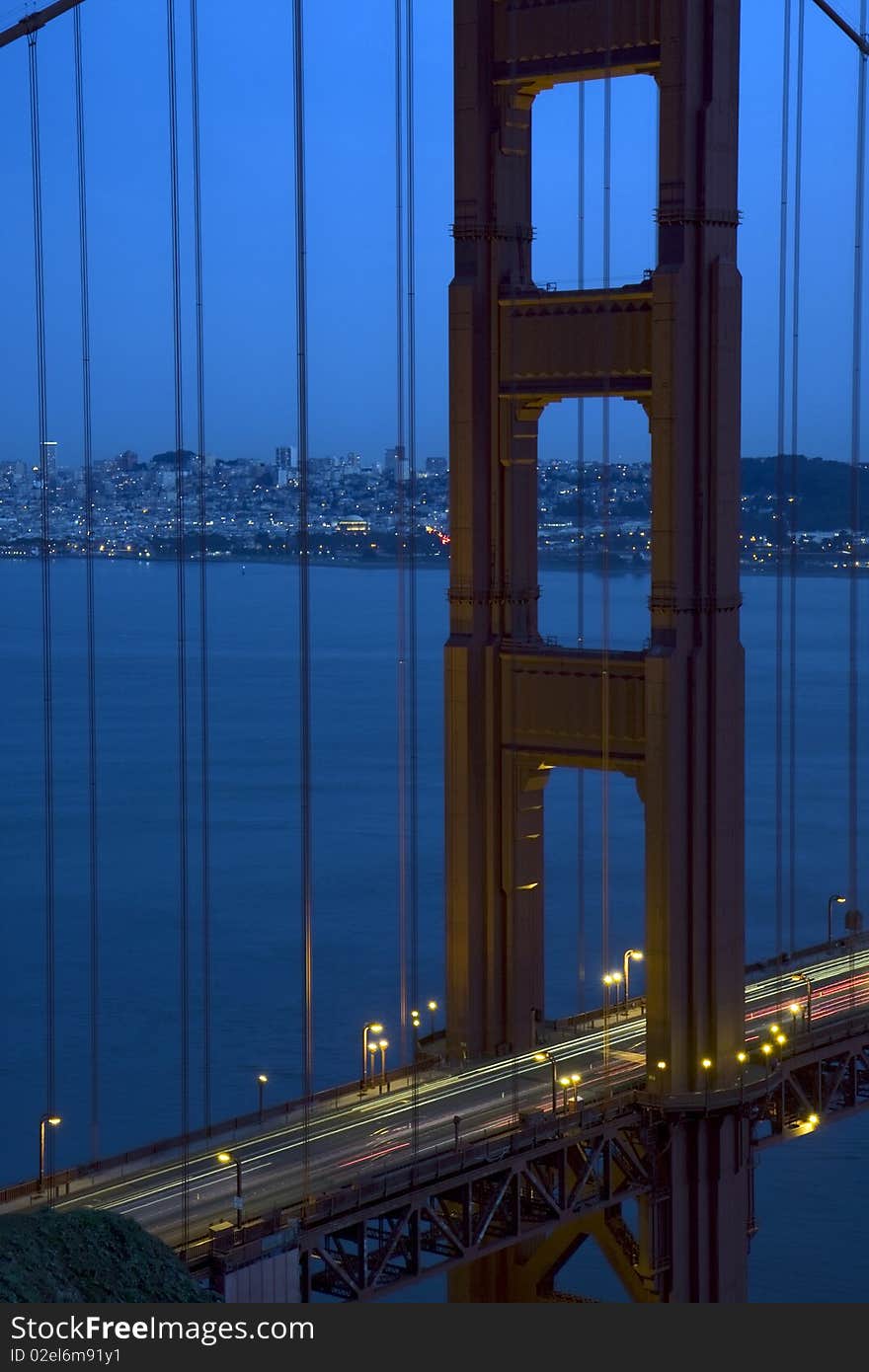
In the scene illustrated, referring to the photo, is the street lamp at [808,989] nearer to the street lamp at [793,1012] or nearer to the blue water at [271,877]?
the street lamp at [793,1012]

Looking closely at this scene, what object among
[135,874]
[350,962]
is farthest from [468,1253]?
[135,874]

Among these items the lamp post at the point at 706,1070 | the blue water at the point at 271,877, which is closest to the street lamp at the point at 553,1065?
the lamp post at the point at 706,1070

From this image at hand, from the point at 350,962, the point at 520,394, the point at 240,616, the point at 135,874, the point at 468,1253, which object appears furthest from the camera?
the point at 240,616

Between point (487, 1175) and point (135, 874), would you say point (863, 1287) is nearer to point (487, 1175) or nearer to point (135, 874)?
point (487, 1175)

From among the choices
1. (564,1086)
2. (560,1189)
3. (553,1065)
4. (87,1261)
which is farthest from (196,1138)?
(87,1261)

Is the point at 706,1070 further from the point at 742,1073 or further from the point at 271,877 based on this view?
the point at 271,877

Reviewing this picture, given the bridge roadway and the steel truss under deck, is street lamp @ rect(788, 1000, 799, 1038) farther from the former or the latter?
the steel truss under deck
